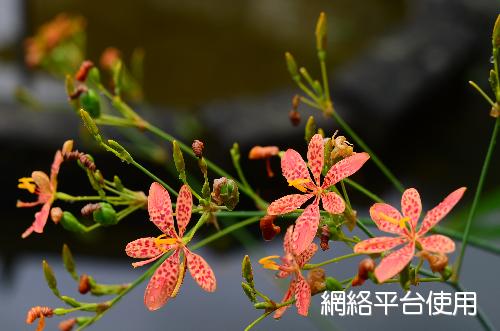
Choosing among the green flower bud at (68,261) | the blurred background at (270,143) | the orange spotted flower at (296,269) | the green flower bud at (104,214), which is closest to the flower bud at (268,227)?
the orange spotted flower at (296,269)

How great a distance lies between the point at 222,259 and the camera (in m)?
2.08

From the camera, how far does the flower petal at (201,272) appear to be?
533mm

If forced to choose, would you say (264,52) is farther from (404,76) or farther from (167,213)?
(167,213)

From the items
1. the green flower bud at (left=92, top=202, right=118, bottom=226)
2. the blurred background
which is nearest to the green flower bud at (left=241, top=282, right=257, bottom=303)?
the green flower bud at (left=92, top=202, right=118, bottom=226)

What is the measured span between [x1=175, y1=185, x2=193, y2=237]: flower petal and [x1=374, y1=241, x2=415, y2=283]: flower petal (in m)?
0.14

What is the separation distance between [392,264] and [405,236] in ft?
0.14

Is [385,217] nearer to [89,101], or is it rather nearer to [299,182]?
[299,182]

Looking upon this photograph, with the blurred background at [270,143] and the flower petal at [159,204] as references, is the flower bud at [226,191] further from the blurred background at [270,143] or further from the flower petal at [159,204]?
the blurred background at [270,143]

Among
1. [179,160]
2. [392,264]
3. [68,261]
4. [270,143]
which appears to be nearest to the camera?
[392,264]

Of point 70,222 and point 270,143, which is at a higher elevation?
point 70,222

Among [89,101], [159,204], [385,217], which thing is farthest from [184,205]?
[89,101]

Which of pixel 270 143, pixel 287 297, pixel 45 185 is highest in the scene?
pixel 45 185

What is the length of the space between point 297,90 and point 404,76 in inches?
Result: 11.8

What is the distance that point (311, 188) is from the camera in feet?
1.84
